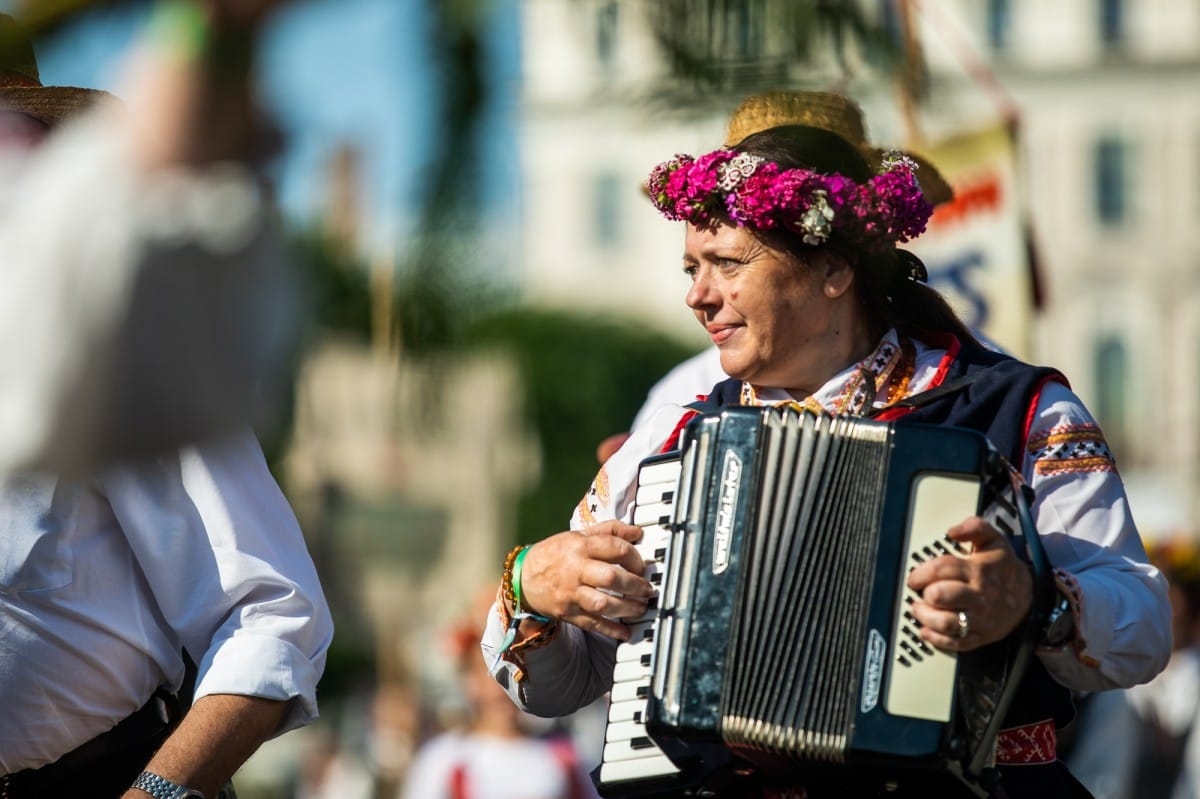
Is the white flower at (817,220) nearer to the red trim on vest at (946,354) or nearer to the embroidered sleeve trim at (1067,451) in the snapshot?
the red trim on vest at (946,354)

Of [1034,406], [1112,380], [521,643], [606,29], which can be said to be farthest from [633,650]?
[1112,380]

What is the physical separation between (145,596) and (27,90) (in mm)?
845

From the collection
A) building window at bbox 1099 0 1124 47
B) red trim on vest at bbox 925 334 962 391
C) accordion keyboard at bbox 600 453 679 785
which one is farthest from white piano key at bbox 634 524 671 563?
building window at bbox 1099 0 1124 47

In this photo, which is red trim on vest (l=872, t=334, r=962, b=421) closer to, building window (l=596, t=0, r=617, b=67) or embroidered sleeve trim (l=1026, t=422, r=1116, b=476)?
embroidered sleeve trim (l=1026, t=422, r=1116, b=476)

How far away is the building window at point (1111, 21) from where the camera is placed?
49.4 meters

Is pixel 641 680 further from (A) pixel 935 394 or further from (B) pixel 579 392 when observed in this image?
(B) pixel 579 392

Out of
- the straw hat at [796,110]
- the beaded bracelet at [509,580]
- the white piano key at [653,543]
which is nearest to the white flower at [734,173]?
the straw hat at [796,110]

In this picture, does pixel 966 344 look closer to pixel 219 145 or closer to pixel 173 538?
pixel 173 538

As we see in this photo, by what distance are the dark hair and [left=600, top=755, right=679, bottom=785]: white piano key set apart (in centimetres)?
84

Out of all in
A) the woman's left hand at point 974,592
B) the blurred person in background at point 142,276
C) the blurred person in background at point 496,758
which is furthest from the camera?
the blurred person in background at point 496,758

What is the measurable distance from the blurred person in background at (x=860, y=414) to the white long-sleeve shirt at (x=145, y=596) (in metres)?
0.45

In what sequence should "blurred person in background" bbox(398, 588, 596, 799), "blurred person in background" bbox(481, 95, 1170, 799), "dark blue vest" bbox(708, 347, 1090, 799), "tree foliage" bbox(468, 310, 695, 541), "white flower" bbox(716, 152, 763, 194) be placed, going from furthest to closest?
"tree foliage" bbox(468, 310, 695, 541) < "blurred person in background" bbox(398, 588, 596, 799) < "white flower" bbox(716, 152, 763, 194) < "dark blue vest" bbox(708, 347, 1090, 799) < "blurred person in background" bbox(481, 95, 1170, 799)

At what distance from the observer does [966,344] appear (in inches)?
128

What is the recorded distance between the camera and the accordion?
2.74m
